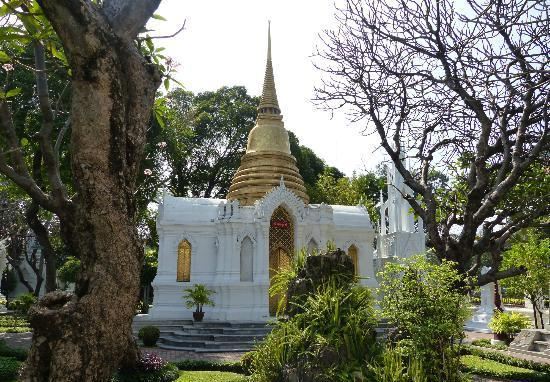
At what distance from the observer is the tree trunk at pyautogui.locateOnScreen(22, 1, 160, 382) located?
13.1ft

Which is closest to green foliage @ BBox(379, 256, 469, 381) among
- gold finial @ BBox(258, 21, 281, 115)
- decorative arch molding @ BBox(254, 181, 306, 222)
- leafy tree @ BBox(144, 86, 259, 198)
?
decorative arch molding @ BBox(254, 181, 306, 222)

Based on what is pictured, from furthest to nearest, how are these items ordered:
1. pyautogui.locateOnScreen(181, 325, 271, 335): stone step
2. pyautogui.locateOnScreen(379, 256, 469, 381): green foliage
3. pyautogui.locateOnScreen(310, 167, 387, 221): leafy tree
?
pyautogui.locateOnScreen(310, 167, 387, 221): leafy tree → pyautogui.locateOnScreen(181, 325, 271, 335): stone step → pyautogui.locateOnScreen(379, 256, 469, 381): green foliage

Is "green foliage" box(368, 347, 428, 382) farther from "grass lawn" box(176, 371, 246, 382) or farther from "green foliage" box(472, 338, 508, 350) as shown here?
"green foliage" box(472, 338, 508, 350)

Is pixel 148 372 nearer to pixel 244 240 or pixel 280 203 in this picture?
pixel 244 240

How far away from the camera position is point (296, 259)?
312 inches

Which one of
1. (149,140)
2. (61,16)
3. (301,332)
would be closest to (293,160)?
(149,140)

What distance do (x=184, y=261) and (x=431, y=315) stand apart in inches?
591

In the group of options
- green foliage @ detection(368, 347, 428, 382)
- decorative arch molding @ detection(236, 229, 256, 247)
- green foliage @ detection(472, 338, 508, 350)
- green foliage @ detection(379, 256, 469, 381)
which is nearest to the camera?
green foliage @ detection(368, 347, 428, 382)

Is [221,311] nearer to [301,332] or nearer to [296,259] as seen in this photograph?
[296,259]

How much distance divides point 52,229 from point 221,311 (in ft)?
52.2

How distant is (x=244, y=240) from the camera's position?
19.5 metres

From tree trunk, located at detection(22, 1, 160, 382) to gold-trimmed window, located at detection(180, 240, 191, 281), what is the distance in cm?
1533

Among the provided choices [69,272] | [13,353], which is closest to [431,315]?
[13,353]

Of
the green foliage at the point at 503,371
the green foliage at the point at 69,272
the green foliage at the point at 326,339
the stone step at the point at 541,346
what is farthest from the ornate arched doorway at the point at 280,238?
the green foliage at the point at 69,272
